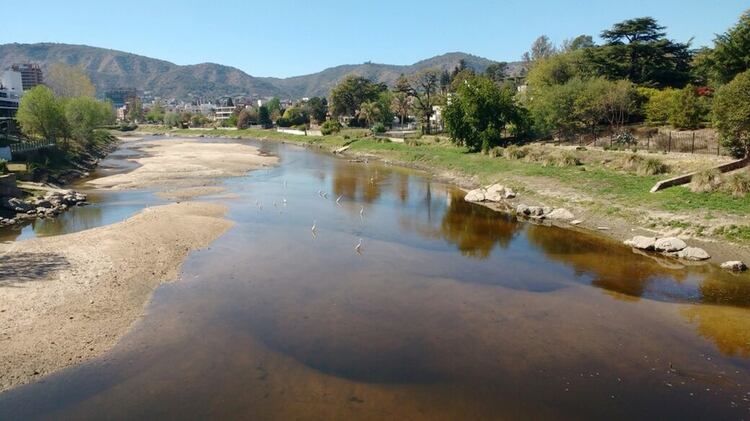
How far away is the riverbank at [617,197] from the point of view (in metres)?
26.7

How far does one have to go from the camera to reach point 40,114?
60.5 meters

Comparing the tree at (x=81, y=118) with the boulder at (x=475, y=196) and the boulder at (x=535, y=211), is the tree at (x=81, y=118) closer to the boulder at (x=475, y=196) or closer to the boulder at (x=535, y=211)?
the boulder at (x=475, y=196)

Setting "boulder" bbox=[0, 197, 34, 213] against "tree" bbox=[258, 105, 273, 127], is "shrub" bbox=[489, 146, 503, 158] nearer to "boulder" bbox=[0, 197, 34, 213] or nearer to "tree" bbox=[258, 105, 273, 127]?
"boulder" bbox=[0, 197, 34, 213]

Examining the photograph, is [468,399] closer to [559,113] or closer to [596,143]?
[596,143]

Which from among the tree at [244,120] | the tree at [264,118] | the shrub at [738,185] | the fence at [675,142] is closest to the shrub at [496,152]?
the fence at [675,142]

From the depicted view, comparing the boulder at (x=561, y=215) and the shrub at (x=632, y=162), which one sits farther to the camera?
the shrub at (x=632, y=162)

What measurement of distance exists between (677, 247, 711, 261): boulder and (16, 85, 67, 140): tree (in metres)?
67.9

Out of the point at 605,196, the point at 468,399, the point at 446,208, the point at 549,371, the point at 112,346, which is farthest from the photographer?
the point at 446,208

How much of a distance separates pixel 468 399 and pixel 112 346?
11255 mm

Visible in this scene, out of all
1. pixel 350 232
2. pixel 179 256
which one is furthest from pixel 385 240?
pixel 179 256

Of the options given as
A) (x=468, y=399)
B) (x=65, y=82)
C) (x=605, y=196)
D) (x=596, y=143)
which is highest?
(x=65, y=82)

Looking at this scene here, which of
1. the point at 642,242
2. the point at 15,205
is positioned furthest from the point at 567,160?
the point at 15,205

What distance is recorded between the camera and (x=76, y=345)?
15.7m

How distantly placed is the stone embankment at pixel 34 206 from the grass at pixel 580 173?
3659cm
